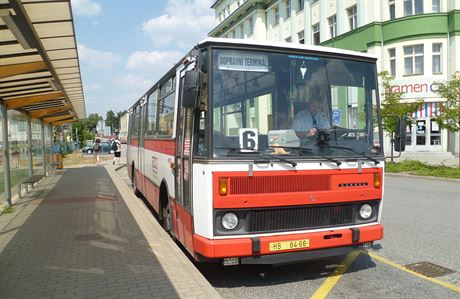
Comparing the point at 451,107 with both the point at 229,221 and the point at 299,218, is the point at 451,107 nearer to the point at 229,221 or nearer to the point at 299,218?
the point at 299,218

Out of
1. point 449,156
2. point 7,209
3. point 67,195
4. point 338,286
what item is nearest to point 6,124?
point 7,209

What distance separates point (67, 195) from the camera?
13055mm

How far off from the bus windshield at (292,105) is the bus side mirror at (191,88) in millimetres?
195

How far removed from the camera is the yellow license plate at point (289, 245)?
483 centimetres

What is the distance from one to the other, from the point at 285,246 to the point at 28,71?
264 inches

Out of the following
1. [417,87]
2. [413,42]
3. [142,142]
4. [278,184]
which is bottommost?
[278,184]

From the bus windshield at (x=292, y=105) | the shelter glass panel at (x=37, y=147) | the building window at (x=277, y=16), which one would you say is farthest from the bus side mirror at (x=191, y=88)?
the building window at (x=277, y=16)

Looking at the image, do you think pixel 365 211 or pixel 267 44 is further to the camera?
pixel 365 211

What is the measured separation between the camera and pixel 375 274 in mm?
5543

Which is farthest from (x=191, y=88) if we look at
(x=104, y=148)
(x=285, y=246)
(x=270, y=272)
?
(x=104, y=148)

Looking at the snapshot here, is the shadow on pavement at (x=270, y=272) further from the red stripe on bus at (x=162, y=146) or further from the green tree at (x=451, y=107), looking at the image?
the green tree at (x=451, y=107)

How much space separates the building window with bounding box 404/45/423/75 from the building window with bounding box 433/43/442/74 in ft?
2.79

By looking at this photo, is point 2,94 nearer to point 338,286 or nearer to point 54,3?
point 54,3

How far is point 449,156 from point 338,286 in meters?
26.7
